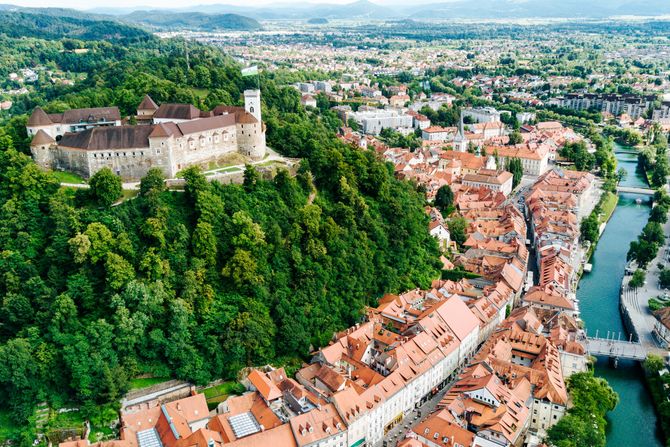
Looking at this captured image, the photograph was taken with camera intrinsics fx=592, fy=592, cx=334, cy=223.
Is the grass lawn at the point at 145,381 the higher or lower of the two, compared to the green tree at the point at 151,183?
lower

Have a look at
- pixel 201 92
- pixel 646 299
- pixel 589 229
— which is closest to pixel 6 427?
pixel 201 92

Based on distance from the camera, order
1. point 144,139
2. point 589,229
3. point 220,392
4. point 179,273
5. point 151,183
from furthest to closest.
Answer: point 589,229, point 144,139, point 151,183, point 179,273, point 220,392

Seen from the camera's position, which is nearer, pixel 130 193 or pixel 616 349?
pixel 616 349

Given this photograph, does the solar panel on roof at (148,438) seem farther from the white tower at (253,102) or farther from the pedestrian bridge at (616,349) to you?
the pedestrian bridge at (616,349)

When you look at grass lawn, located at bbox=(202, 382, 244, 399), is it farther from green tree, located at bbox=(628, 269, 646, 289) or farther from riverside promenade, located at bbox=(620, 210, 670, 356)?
green tree, located at bbox=(628, 269, 646, 289)

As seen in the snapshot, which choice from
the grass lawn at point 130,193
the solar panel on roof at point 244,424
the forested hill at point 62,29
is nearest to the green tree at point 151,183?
the grass lawn at point 130,193

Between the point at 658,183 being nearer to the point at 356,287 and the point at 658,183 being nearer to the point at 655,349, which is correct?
the point at 655,349

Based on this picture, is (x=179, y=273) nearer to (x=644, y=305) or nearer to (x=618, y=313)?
(x=618, y=313)
